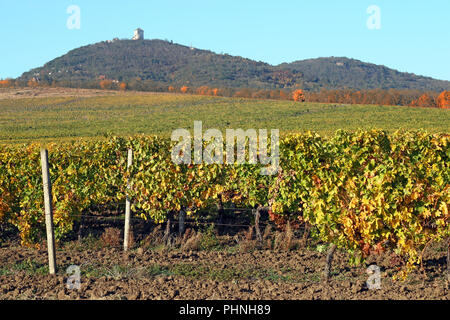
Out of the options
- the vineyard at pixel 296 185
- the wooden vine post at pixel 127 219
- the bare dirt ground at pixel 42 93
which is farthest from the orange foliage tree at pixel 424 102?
the wooden vine post at pixel 127 219

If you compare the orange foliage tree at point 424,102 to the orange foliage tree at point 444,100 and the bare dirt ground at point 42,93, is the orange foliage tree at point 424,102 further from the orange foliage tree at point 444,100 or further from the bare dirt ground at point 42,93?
the bare dirt ground at point 42,93

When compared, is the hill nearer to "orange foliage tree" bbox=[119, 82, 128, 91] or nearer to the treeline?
the treeline

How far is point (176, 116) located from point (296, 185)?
5373 cm

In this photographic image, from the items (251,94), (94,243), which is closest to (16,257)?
(94,243)

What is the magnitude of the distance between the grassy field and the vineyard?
106ft

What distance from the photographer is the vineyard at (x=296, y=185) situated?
24.8 feet

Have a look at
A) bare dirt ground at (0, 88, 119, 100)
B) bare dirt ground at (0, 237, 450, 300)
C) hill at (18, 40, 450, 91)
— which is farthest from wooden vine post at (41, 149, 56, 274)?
hill at (18, 40, 450, 91)

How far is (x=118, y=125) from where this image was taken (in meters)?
55.4

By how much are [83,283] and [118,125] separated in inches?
1953

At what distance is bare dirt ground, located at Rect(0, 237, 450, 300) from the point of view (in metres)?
6.87

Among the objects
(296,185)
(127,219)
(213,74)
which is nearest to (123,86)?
(213,74)

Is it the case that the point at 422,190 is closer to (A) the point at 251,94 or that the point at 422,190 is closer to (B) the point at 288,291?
(B) the point at 288,291

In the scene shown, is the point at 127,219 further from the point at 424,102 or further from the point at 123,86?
Answer: the point at 123,86

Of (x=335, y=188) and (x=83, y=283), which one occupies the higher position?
(x=335, y=188)
